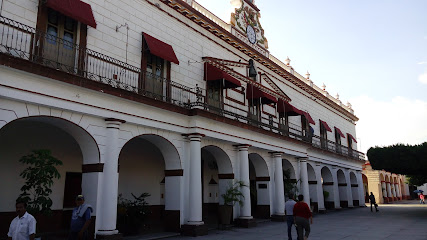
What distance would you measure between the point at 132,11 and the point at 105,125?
4.56 metres

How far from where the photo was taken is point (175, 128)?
12195 millimetres

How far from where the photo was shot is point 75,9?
9.43 metres

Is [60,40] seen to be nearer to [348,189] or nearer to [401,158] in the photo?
[401,158]

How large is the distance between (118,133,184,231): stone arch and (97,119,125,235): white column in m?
1.30

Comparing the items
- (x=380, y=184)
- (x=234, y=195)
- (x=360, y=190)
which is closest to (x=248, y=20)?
(x=234, y=195)

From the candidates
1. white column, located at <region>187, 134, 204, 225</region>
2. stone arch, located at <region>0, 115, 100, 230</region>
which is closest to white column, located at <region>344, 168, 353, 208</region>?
white column, located at <region>187, 134, 204, 225</region>

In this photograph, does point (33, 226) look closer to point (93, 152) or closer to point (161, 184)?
point (93, 152)

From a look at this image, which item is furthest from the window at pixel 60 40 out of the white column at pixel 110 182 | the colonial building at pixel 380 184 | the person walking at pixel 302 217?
the colonial building at pixel 380 184

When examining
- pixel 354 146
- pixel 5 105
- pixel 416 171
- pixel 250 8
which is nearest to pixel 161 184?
pixel 5 105

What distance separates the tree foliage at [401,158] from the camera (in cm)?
2028

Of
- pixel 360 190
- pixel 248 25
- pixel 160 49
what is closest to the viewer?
pixel 160 49

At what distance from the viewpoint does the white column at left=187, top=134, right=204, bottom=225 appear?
1203 centimetres

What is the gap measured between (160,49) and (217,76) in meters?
3.14

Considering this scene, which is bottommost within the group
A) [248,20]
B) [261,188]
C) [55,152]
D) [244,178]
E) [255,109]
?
[261,188]
